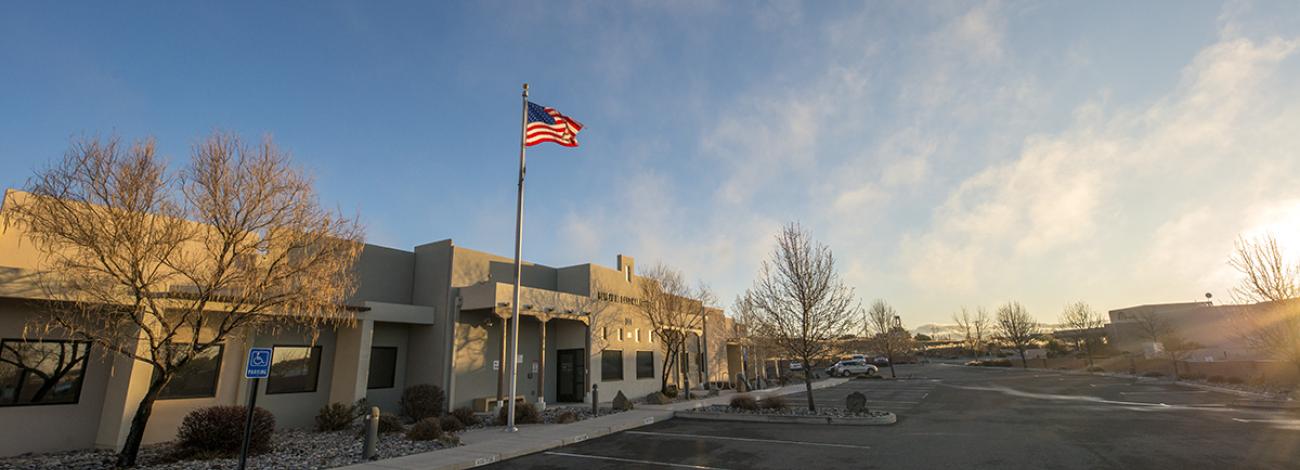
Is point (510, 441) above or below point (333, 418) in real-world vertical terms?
below

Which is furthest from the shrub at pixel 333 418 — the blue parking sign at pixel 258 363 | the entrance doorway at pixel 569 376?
the entrance doorway at pixel 569 376

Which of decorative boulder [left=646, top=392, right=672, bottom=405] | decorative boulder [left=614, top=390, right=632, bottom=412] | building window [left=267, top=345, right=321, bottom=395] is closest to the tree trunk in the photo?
building window [left=267, top=345, right=321, bottom=395]

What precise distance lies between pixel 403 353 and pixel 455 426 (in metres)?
7.03

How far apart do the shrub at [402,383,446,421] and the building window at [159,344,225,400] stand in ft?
18.1

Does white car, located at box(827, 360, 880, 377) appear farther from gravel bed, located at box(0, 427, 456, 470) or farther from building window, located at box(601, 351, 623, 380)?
gravel bed, located at box(0, 427, 456, 470)

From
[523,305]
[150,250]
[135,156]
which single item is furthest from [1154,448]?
[135,156]

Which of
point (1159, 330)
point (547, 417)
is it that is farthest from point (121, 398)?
point (1159, 330)

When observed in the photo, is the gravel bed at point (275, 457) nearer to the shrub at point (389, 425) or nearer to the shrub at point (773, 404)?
the shrub at point (389, 425)

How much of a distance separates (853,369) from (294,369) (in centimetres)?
4319

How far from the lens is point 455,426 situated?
15.7m

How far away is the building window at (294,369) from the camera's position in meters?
17.1

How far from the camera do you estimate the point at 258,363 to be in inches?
364

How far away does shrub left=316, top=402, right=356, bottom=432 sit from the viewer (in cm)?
1591

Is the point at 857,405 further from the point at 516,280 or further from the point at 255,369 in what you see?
the point at 255,369
